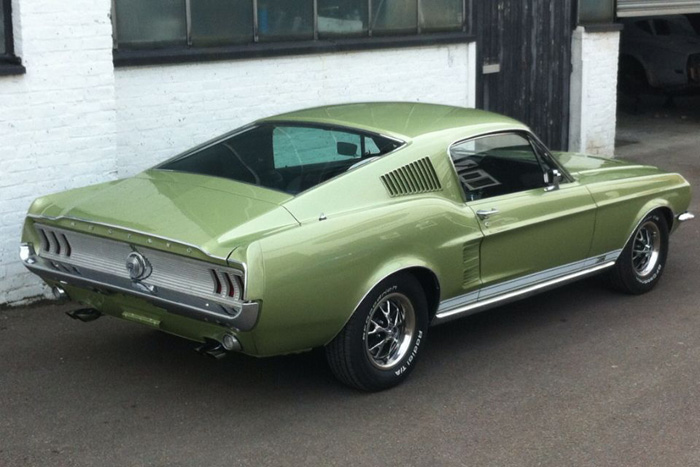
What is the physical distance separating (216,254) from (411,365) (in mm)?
1465

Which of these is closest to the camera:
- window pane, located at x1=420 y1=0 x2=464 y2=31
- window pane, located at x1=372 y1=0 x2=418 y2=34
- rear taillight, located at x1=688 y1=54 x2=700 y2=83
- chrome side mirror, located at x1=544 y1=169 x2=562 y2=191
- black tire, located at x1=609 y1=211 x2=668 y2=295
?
chrome side mirror, located at x1=544 y1=169 x2=562 y2=191

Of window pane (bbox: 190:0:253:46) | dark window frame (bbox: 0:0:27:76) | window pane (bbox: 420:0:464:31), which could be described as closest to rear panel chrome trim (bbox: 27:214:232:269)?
dark window frame (bbox: 0:0:27:76)

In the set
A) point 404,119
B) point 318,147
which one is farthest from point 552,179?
point 318,147

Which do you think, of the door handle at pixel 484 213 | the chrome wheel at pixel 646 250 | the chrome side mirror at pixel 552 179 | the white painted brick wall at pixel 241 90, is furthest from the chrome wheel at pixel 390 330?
the white painted brick wall at pixel 241 90

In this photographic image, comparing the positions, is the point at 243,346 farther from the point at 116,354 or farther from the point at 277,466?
the point at 116,354

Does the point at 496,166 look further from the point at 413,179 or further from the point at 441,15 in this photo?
the point at 441,15

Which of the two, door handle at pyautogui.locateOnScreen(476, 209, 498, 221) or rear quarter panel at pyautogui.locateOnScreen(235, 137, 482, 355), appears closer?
rear quarter panel at pyautogui.locateOnScreen(235, 137, 482, 355)

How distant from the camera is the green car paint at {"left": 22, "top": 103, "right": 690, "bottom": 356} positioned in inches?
211

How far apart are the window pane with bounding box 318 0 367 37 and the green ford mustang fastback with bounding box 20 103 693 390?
3.09 m

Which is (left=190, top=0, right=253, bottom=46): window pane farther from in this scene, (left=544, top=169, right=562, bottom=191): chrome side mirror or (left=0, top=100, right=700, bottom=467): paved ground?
Result: (left=544, top=169, right=562, bottom=191): chrome side mirror

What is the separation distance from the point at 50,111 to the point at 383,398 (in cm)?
334

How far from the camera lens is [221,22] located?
922 cm

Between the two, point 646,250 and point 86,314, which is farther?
point 646,250

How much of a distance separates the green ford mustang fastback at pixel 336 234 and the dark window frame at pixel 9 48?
1532 mm
